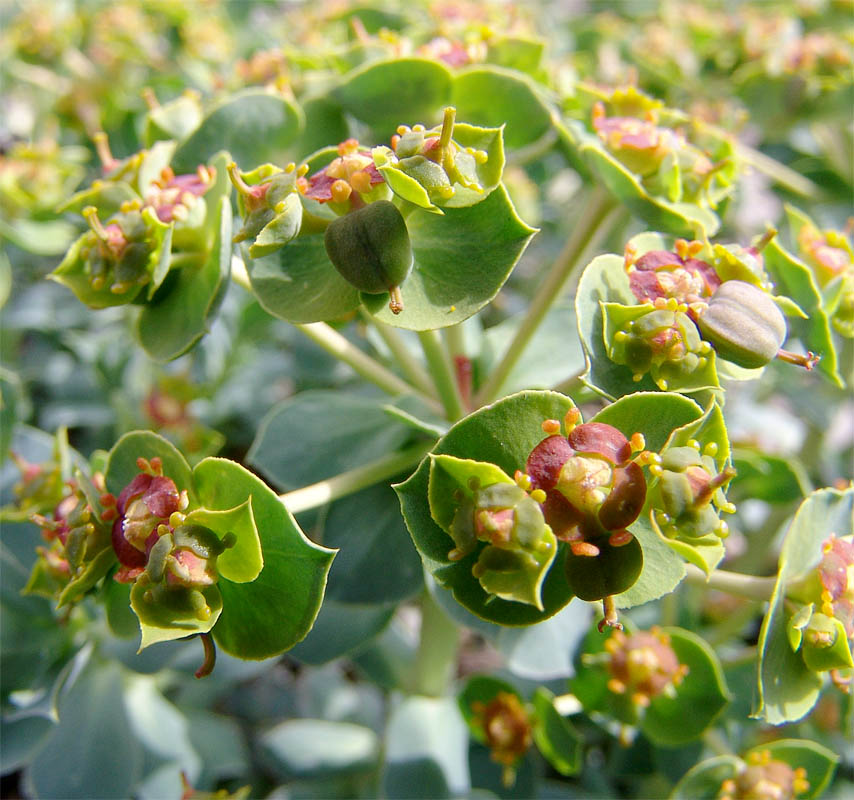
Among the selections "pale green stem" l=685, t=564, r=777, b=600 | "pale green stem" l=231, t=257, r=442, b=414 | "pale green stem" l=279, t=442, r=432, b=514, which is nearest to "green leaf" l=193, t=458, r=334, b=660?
"pale green stem" l=279, t=442, r=432, b=514

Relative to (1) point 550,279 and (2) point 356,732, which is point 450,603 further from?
(2) point 356,732

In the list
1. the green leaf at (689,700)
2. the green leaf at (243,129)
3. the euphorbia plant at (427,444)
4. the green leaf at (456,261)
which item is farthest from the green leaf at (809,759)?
the green leaf at (243,129)

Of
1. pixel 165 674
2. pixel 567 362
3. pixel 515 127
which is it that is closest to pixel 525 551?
pixel 567 362

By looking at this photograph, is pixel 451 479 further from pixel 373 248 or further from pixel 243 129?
pixel 243 129

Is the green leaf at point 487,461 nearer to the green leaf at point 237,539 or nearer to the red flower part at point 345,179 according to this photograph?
the green leaf at point 237,539

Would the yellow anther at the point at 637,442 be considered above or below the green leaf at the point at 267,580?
above

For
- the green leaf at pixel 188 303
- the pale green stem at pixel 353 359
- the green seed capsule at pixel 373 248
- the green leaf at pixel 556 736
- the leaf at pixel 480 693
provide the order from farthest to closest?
the leaf at pixel 480 693 < the green leaf at pixel 556 736 < the pale green stem at pixel 353 359 < the green leaf at pixel 188 303 < the green seed capsule at pixel 373 248

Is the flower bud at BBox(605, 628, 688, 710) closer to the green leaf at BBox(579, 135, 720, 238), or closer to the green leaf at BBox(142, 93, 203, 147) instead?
the green leaf at BBox(579, 135, 720, 238)
